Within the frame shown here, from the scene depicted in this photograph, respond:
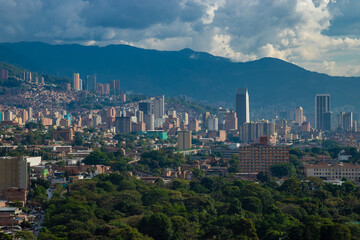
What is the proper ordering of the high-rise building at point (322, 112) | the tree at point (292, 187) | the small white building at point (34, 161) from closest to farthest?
1. the tree at point (292, 187)
2. the small white building at point (34, 161)
3. the high-rise building at point (322, 112)

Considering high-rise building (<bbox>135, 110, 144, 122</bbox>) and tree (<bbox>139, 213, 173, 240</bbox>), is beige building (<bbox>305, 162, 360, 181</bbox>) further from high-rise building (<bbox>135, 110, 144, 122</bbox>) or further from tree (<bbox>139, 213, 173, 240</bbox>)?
high-rise building (<bbox>135, 110, 144, 122</bbox>)

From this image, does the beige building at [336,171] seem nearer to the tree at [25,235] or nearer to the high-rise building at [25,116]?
the tree at [25,235]

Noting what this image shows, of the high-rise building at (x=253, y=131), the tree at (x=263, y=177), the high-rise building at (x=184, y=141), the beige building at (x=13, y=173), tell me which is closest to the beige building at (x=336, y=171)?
the tree at (x=263, y=177)

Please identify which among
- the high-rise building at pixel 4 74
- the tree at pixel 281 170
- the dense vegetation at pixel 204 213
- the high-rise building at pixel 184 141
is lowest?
the dense vegetation at pixel 204 213

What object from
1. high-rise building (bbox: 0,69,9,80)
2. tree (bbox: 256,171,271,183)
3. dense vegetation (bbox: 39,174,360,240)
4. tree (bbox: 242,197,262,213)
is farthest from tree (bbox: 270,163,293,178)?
high-rise building (bbox: 0,69,9,80)

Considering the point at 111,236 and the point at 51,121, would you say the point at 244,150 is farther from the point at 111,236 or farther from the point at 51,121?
the point at 51,121

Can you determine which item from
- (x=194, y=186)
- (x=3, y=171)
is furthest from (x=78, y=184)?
(x=194, y=186)
